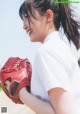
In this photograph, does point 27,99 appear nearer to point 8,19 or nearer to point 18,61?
point 18,61

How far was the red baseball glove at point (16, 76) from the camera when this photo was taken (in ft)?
2.53

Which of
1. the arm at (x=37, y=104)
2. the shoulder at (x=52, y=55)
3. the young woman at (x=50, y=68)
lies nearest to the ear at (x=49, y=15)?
the young woman at (x=50, y=68)

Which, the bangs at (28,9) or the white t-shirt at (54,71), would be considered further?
the bangs at (28,9)

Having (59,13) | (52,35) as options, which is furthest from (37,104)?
(59,13)

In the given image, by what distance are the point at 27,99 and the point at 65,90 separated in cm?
13

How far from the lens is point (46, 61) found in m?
A: 0.63

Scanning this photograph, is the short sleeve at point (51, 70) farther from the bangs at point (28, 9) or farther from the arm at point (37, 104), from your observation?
the bangs at point (28, 9)

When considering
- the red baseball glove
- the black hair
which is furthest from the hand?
the black hair

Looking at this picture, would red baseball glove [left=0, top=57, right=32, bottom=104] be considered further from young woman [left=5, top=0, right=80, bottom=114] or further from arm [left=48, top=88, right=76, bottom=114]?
arm [left=48, top=88, right=76, bottom=114]

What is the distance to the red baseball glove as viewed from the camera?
77 centimetres

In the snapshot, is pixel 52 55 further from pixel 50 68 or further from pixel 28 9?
pixel 28 9

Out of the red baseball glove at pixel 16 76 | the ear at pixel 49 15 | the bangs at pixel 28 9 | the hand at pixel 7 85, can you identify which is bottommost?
the hand at pixel 7 85

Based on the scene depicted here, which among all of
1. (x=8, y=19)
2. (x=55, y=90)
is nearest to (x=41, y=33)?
(x=55, y=90)

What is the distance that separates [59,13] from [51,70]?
0.25 metres
